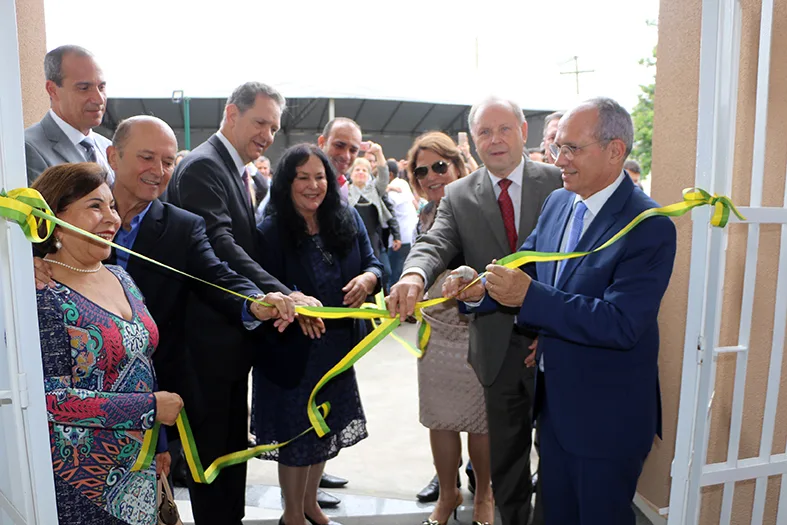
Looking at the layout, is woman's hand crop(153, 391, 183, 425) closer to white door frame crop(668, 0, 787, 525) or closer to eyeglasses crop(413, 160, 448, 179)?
white door frame crop(668, 0, 787, 525)

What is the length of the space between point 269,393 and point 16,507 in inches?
56.6

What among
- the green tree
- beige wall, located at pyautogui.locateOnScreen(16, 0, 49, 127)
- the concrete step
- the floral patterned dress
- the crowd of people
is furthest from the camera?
the green tree

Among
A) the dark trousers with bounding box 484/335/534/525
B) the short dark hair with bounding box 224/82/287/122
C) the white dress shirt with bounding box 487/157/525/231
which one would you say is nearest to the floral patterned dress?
the short dark hair with bounding box 224/82/287/122

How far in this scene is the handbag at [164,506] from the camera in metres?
2.09

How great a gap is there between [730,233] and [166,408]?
2197 millimetres

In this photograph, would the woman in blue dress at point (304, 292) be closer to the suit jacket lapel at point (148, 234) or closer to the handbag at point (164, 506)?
the suit jacket lapel at point (148, 234)

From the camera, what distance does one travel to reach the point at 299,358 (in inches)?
114

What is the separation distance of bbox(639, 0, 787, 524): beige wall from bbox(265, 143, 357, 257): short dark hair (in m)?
1.64

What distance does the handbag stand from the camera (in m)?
2.09

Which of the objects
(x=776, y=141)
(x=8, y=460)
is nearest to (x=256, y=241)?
(x=8, y=460)

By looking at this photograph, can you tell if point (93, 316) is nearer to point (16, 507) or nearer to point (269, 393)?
point (16, 507)

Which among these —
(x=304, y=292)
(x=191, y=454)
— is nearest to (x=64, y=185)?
(x=191, y=454)

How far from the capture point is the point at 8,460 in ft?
5.10

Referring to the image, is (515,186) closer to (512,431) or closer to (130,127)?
(512,431)
